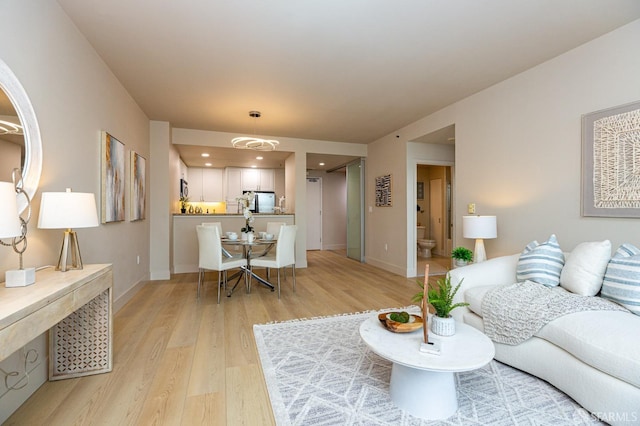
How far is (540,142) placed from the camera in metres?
2.88

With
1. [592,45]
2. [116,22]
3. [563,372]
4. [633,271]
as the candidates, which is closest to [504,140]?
[592,45]

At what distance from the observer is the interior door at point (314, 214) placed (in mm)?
8203

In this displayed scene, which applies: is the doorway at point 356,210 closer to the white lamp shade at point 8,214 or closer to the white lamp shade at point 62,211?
the white lamp shade at point 62,211

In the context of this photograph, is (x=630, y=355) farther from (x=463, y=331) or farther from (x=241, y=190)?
(x=241, y=190)

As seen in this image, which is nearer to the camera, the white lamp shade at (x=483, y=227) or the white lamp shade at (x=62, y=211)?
the white lamp shade at (x=62, y=211)

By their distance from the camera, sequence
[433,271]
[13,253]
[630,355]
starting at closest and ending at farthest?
[630,355], [13,253], [433,271]

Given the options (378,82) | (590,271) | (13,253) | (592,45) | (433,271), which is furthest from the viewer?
(433,271)

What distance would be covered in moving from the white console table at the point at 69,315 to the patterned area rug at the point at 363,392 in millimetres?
1103

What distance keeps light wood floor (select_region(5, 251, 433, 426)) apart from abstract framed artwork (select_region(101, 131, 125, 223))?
1.06 metres

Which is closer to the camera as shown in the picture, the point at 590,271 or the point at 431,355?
the point at 431,355

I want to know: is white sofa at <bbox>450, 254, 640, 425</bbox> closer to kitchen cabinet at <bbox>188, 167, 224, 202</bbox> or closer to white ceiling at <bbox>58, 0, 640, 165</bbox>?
white ceiling at <bbox>58, 0, 640, 165</bbox>

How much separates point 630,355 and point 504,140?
2.45 meters

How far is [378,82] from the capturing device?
10.6 feet

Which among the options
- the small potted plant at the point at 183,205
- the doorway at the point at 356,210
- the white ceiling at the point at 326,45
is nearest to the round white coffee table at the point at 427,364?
the white ceiling at the point at 326,45
